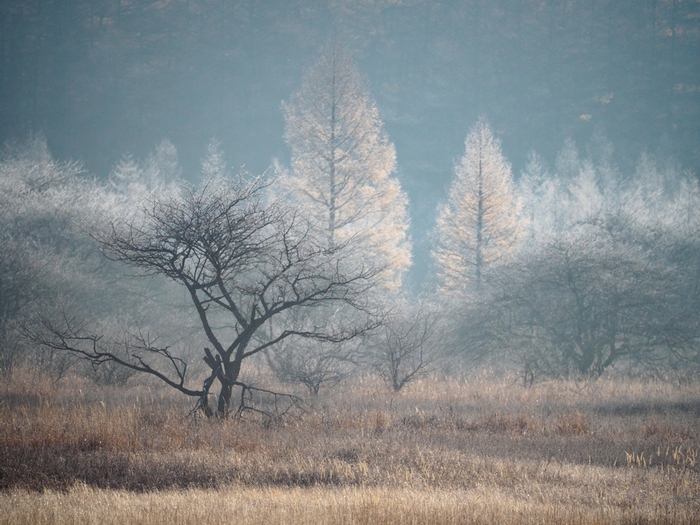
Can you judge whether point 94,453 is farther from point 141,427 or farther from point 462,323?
point 462,323

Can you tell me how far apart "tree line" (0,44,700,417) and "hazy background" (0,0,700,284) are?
23.6 metres

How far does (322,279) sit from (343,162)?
560 inches

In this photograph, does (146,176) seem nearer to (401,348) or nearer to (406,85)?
(401,348)

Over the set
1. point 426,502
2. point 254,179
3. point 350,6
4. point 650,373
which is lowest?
point 426,502

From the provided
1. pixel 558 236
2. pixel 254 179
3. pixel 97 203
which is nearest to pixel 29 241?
pixel 97 203

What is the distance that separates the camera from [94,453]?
25.2 ft

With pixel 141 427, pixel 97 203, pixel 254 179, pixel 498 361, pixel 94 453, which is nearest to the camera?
pixel 94 453

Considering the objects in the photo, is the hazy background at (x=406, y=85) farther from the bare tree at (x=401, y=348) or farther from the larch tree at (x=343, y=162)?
the bare tree at (x=401, y=348)

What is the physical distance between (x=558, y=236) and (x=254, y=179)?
14.0 meters

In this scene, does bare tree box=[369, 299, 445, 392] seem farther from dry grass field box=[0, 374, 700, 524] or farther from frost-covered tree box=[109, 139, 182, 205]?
frost-covered tree box=[109, 139, 182, 205]

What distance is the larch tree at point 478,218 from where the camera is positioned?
29.8 metres

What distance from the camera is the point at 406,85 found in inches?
3625

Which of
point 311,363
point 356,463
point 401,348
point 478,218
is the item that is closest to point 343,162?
point 478,218

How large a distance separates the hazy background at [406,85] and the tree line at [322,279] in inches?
929
